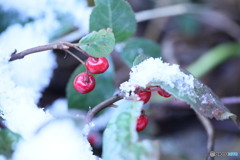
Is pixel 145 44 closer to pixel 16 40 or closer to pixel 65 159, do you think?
pixel 16 40

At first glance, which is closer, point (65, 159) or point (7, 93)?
point (65, 159)

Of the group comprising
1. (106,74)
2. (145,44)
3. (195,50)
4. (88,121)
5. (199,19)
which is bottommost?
(88,121)

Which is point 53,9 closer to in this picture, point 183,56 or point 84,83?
point 84,83

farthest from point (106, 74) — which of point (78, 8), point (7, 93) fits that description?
point (7, 93)

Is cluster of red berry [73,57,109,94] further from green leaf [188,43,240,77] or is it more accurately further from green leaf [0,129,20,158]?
green leaf [188,43,240,77]

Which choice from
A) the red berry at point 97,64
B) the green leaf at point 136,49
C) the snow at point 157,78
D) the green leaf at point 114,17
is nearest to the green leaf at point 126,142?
the snow at point 157,78

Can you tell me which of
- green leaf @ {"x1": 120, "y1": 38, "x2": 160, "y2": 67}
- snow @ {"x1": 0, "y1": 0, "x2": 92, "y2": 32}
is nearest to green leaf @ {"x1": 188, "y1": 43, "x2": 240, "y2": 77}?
green leaf @ {"x1": 120, "y1": 38, "x2": 160, "y2": 67}

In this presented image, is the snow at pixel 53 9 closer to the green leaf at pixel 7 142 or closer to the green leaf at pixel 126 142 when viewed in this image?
the green leaf at pixel 7 142
